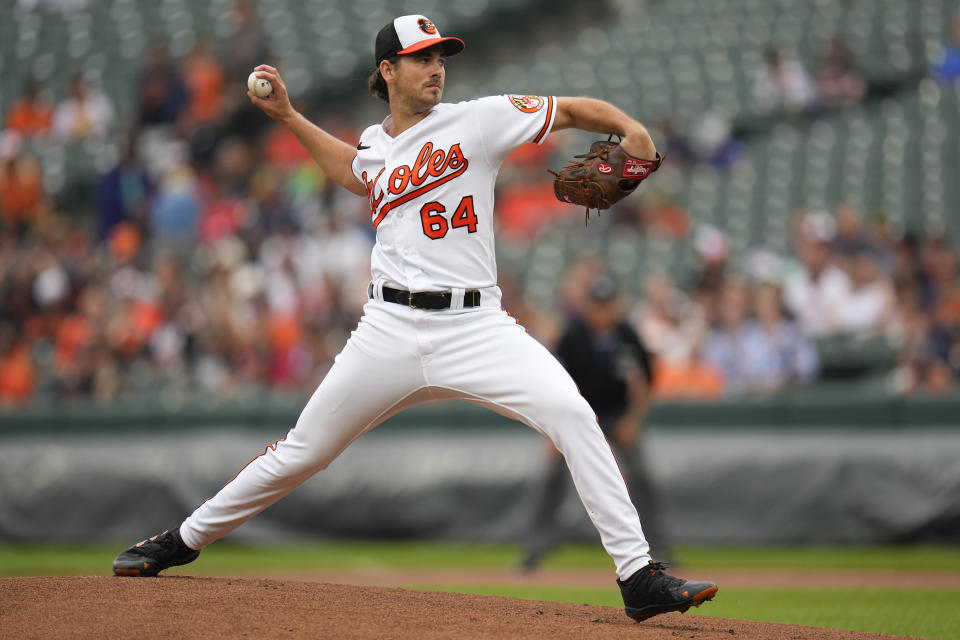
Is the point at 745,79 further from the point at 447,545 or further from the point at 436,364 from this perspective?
the point at 436,364

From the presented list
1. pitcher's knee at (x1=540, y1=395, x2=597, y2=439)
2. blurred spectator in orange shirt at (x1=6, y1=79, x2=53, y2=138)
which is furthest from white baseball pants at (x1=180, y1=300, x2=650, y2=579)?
blurred spectator in orange shirt at (x1=6, y1=79, x2=53, y2=138)

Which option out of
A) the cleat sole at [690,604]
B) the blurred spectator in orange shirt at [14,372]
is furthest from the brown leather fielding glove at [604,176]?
the blurred spectator in orange shirt at [14,372]

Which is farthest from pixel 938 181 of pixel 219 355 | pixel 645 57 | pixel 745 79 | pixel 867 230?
pixel 219 355

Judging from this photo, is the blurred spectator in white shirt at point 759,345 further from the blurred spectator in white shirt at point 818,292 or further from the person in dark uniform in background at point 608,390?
the person in dark uniform in background at point 608,390

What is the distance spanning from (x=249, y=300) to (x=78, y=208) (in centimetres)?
413

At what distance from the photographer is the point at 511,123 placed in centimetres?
412

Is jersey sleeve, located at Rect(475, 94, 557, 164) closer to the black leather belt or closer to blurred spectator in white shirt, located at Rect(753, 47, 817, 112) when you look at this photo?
the black leather belt

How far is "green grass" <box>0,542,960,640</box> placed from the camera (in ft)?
17.5

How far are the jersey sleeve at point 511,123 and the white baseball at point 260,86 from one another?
84cm

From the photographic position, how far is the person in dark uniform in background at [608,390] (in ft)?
25.0

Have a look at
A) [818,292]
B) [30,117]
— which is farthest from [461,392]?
[30,117]

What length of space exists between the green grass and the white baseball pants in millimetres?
1509

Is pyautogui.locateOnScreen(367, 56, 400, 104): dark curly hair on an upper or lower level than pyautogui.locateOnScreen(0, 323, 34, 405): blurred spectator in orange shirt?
upper

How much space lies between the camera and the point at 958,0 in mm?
14977
